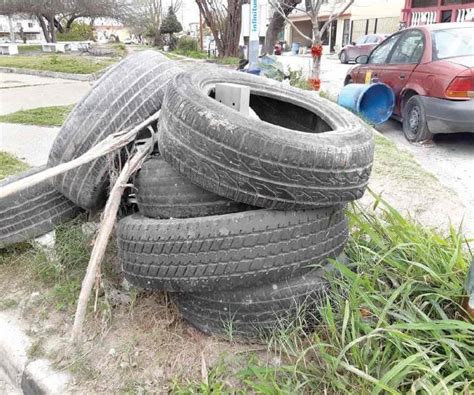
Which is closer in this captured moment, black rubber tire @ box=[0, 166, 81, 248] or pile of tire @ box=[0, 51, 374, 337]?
pile of tire @ box=[0, 51, 374, 337]

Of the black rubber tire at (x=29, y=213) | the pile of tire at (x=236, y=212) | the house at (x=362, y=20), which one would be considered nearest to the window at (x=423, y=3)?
the house at (x=362, y=20)

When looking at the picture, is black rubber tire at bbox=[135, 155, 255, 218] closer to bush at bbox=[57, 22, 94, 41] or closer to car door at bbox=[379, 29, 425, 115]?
car door at bbox=[379, 29, 425, 115]

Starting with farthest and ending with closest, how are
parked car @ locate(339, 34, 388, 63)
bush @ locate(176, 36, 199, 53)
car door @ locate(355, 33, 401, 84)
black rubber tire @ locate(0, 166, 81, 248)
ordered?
bush @ locate(176, 36, 199, 53), parked car @ locate(339, 34, 388, 63), car door @ locate(355, 33, 401, 84), black rubber tire @ locate(0, 166, 81, 248)

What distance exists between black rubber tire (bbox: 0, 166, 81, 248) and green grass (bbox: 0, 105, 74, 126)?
→ 468 centimetres

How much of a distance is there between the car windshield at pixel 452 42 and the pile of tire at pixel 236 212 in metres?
4.58

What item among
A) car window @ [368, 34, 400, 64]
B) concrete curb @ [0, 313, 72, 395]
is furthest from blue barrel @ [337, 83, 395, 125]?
concrete curb @ [0, 313, 72, 395]

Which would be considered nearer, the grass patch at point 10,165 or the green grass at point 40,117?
the grass patch at point 10,165

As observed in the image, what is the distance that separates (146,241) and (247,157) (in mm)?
629

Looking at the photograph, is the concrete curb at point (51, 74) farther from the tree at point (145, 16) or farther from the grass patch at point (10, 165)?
the tree at point (145, 16)

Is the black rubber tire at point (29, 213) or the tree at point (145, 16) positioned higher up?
the tree at point (145, 16)

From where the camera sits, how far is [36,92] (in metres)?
11.6

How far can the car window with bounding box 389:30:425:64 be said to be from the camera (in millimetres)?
6585

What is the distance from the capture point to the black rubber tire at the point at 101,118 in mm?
2629

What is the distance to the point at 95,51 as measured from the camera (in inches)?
1110
